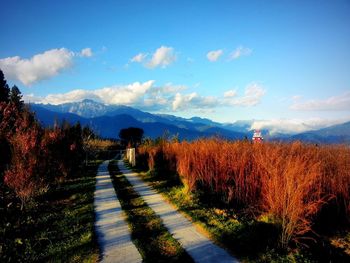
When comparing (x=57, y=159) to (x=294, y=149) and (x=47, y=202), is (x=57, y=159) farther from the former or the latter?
(x=294, y=149)

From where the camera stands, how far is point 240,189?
1090 cm

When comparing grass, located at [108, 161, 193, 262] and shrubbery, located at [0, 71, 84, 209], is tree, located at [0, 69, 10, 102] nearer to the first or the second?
shrubbery, located at [0, 71, 84, 209]

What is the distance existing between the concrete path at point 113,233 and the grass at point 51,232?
234 millimetres

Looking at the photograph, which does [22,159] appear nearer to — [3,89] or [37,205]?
[37,205]

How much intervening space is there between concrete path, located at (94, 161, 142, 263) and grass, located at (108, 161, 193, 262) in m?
0.21

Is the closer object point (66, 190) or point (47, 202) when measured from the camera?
point (47, 202)

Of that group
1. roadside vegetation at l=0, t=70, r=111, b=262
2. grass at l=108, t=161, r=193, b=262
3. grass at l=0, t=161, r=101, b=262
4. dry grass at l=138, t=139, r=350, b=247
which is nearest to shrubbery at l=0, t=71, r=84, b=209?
roadside vegetation at l=0, t=70, r=111, b=262

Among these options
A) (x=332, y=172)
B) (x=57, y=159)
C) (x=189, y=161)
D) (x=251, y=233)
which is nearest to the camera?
(x=251, y=233)

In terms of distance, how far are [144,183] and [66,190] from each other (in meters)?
4.48

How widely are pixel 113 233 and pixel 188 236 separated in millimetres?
2142

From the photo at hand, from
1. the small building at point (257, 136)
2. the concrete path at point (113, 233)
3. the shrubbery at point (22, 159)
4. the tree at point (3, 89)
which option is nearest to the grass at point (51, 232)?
the concrete path at point (113, 233)

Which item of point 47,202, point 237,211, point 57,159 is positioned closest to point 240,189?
point 237,211

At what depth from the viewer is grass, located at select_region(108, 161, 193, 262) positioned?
22.2ft

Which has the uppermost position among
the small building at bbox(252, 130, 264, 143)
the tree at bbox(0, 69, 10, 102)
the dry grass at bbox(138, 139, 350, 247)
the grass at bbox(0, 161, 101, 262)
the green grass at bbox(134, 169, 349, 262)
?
the tree at bbox(0, 69, 10, 102)
